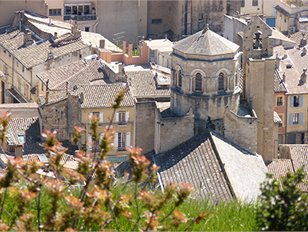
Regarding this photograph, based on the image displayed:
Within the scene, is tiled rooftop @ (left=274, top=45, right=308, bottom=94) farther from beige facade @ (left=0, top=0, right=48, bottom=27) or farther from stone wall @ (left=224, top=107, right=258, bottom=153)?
stone wall @ (left=224, top=107, right=258, bottom=153)

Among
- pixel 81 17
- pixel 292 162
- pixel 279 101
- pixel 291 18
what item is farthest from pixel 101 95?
pixel 291 18

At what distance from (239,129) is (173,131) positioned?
5.88 ft

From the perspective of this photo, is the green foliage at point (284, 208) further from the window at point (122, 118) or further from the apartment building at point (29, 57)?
the apartment building at point (29, 57)

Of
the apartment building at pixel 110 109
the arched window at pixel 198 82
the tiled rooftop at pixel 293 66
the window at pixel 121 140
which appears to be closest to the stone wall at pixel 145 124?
the arched window at pixel 198 82

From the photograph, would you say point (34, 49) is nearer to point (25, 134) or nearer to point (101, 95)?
point (25, 134)

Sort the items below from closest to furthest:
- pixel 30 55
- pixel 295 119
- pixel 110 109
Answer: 1. pixel 110 109
2. pixel 295 119
3. pixel 30 55

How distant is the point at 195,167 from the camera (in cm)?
3159

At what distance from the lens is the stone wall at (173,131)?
33.7m

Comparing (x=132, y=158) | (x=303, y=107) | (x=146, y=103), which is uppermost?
(x=132, y=158)

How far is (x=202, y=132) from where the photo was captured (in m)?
33.9

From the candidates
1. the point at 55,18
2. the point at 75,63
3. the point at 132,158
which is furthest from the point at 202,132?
the point at 55,18

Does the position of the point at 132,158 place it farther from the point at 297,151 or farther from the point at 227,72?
the point at 297,151

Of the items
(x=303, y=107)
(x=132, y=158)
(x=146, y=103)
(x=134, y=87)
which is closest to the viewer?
(x=132, y=158)

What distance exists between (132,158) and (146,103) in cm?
2355
